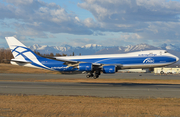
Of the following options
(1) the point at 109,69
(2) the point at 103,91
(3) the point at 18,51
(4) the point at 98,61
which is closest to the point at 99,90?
(2) the point at 103,91

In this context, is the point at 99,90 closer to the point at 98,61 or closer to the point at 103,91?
the point at 103,91

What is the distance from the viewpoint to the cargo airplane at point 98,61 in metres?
33.2

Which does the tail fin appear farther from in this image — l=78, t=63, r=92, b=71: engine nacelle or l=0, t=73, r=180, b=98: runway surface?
l=78, t=63, r=92, b=71: engine nacelle

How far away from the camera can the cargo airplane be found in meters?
33.2

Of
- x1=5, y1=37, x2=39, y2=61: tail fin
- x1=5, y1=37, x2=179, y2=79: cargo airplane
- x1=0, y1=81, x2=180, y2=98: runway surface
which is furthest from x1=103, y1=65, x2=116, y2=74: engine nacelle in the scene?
x1=5, y1=37, x2=39, y2=61: tail fin

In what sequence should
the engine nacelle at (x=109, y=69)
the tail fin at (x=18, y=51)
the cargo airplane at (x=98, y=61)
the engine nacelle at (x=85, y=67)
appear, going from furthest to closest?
the tail fin at (x=18, y=51) < the engine nacelle at (x=85, y=67) < the cargo airplane at (x=98, y=61) < the engine nacelle at (x=109, y=69)

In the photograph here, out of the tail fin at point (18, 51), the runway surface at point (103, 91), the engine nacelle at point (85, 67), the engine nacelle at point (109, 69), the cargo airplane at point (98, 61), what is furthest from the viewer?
the tail fin at point (18, 51)

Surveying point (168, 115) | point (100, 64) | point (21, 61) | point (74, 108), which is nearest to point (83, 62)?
point (100, 64)

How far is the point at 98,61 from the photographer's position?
35438mm

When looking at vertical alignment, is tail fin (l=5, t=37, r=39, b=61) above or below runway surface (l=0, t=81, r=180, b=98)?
above

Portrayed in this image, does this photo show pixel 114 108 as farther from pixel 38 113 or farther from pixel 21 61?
pixel 21 61

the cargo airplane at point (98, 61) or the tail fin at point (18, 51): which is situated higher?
the tail fin at point (18, 51)

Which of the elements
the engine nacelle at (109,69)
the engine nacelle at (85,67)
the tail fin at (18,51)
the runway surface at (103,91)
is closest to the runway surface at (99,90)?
the runway surface at (103,91)

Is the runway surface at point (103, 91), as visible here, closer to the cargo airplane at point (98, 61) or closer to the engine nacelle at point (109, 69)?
the engine nacelle at point (109, 69)
